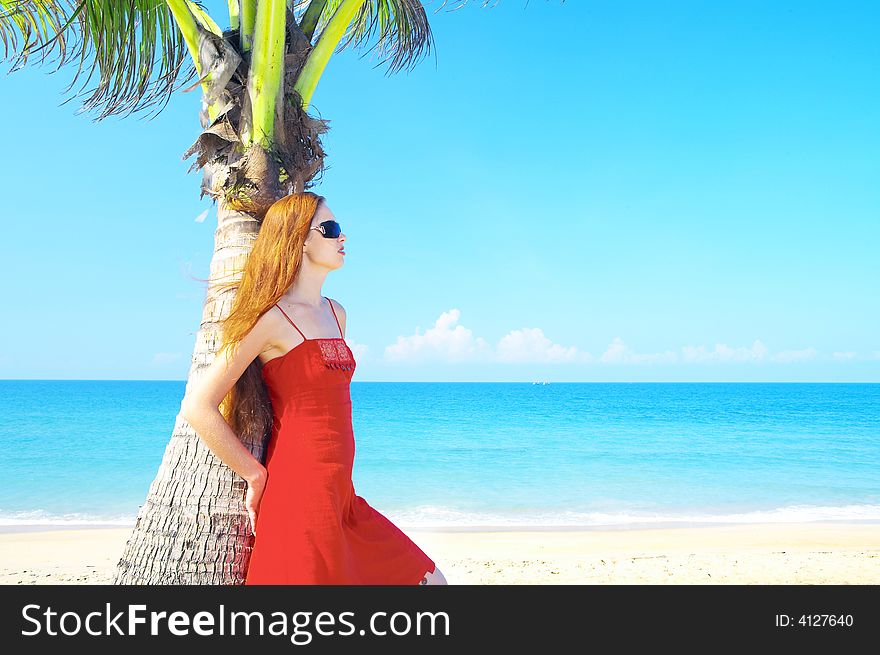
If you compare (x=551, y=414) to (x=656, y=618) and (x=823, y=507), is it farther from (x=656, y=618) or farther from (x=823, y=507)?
(x=656, y=618)

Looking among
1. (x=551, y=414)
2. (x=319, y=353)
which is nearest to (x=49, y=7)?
(x=319, y=353)

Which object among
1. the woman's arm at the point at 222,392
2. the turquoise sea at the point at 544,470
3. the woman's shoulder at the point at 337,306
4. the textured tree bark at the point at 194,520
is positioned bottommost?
the textured tree bark at the point at 194,520

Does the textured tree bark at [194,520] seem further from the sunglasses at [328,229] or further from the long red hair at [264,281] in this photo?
the sunglasses at [328,229]

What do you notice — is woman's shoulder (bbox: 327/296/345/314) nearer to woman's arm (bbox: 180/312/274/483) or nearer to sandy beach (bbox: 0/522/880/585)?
woman's arm (bbox: 180/312/274/483)

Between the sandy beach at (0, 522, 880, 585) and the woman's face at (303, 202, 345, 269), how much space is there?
17.0 ft

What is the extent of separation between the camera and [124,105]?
4.26m

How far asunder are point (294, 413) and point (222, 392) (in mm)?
278

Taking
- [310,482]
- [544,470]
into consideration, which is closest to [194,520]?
[310,482]

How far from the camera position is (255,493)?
2.59m

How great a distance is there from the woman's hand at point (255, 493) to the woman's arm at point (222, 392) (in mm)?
136

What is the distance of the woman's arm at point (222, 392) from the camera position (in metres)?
2.38

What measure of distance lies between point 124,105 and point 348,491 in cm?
323

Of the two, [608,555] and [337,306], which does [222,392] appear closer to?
[337,306]

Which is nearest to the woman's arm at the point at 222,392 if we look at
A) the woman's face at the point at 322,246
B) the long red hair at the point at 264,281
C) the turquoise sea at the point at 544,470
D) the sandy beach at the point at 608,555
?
the long red hair at the point at 264,281
